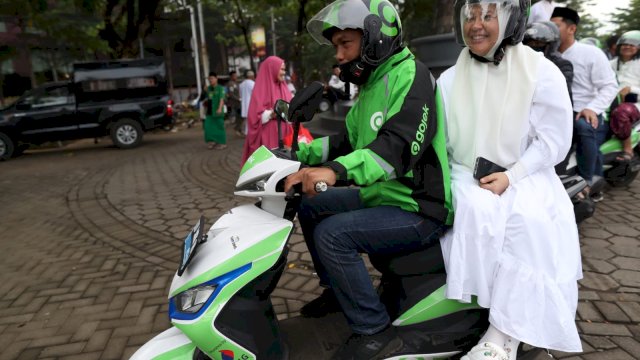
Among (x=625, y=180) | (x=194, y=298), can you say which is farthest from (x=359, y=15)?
(x=625, y=180)

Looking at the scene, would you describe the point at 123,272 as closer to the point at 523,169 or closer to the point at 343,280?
the point at 343,280

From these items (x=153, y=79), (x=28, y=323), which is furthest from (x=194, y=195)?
(x=153, y=79)

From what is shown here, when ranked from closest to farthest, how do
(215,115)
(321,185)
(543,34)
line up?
1. (321,185)
2. (543,34)
3. (215,115)

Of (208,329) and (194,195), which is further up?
(208,329)

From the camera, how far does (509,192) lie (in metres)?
2.05

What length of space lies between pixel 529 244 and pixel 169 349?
1583mm

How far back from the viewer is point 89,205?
661 centimetres

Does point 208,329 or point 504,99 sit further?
point 504,99

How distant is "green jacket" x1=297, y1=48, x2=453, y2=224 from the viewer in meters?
1.93

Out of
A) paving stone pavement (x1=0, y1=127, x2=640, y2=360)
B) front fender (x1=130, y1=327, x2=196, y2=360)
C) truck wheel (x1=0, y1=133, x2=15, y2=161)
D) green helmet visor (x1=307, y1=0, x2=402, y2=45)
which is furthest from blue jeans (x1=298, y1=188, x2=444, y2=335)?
truck wheel (x1=0, y1=133, x2=15, y2=161)

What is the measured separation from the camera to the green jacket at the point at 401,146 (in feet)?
6.33

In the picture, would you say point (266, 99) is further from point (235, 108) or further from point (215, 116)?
point (235, 108)

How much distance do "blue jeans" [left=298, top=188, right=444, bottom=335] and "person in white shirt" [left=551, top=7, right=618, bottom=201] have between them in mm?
3518

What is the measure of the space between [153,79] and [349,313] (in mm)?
12010
